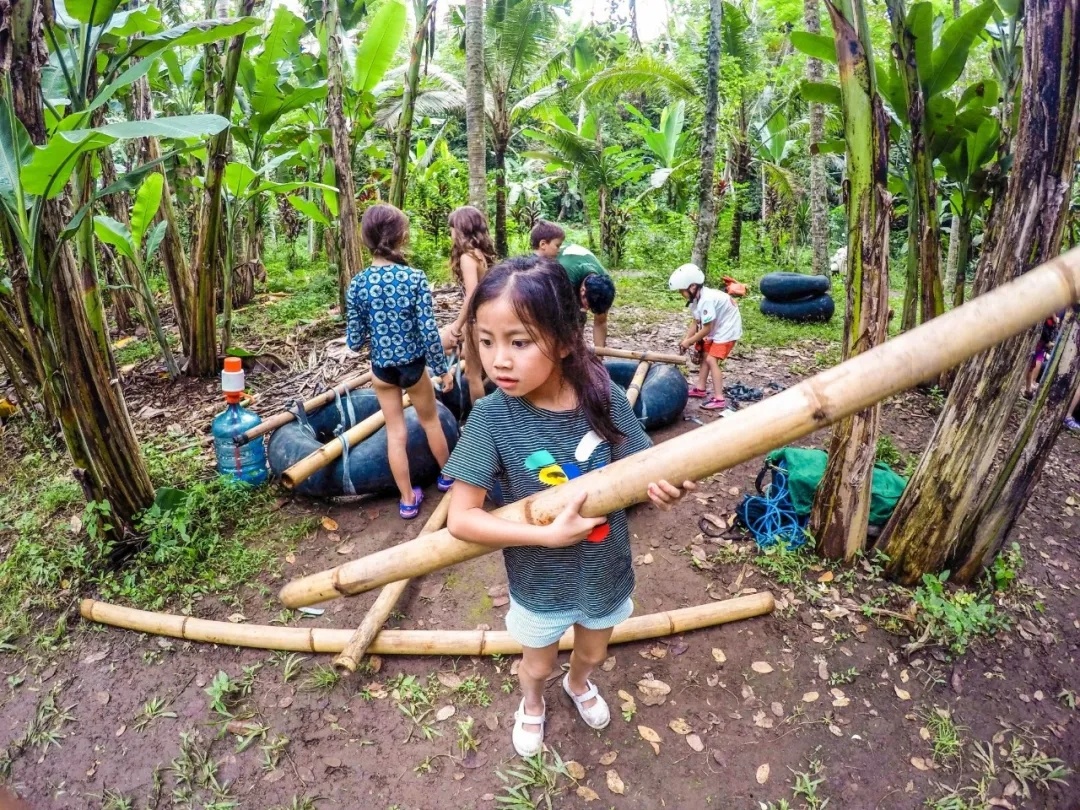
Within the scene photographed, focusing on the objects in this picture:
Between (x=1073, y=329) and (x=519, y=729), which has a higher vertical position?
(x=1073, y=329)

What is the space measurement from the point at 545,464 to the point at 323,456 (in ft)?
7.49

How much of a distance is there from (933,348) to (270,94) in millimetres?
5246

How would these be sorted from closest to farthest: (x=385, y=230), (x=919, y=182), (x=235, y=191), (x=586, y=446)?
1. (x=586, y=446)
2. (x=385, y=230)
3. (x=919, y=182)
4. (x=235, y=191)

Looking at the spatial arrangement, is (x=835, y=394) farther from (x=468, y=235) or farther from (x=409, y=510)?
(x=468, y=235)

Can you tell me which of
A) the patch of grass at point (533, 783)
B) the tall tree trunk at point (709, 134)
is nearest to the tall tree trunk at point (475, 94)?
the tall tree trunk at point (709, 134)

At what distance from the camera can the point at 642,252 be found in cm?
1205

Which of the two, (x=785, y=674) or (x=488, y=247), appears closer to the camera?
(x=785, y=674)

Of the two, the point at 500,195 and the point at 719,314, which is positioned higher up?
the point at 500,195

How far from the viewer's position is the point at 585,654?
2.05m

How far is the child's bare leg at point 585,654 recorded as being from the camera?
195cm

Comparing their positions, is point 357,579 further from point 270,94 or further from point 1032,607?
point 270,94

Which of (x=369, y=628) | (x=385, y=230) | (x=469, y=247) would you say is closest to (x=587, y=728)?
(x=369, y=628)

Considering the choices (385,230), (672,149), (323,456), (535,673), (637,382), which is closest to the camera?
(535,673)

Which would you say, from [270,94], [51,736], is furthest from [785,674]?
[270,94]
